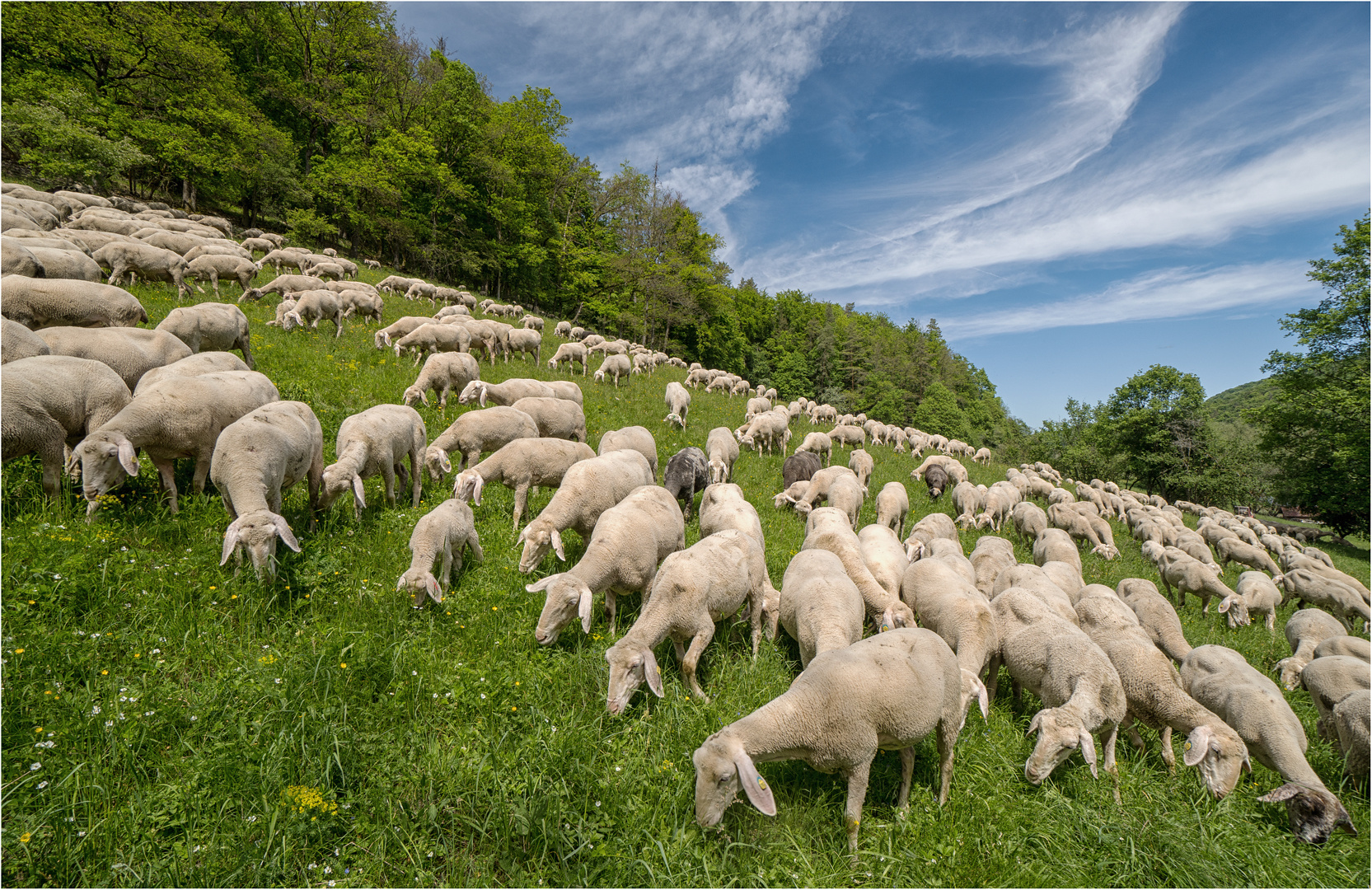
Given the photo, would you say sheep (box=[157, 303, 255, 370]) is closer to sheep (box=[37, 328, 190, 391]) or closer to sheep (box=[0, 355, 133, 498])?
sheep (box=[37, 328, 190, 391])

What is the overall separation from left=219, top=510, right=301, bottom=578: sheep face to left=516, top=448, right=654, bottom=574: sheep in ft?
8.25

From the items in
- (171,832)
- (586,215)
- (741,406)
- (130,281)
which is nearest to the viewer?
(171,832)

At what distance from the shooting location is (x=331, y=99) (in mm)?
41500

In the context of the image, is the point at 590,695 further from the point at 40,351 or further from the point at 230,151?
the point at 230,151

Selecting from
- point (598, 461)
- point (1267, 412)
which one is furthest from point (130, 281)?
point (1267, 412)

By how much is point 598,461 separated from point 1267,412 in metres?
53.4

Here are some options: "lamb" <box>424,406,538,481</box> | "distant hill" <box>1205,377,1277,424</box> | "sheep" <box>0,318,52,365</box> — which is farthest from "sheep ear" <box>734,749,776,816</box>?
"distant hill" <box>1205,377,1277,424</box>

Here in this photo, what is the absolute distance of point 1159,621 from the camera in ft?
26.3

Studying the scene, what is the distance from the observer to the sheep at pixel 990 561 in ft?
28.8

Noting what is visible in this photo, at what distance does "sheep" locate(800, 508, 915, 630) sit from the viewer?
20.5 ft

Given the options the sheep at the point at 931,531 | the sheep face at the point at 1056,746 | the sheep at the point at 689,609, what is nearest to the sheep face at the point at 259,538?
the sheep at the point at 689,609

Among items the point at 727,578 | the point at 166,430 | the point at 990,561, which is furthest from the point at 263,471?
the point at 990,561

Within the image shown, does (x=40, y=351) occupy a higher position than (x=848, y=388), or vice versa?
(x=848, y=388)

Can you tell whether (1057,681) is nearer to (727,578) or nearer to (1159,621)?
(727,578)
